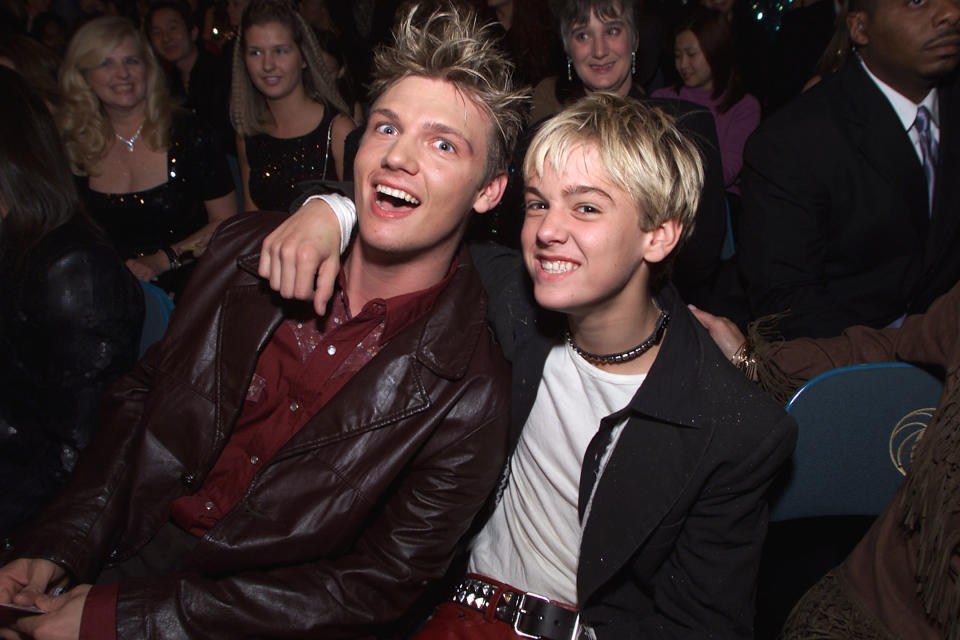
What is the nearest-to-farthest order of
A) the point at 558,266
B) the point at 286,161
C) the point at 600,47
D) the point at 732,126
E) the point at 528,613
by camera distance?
the point at 558,266, the point at 528,613, the point at 600,47, the point at 286,161, the point at 732,126

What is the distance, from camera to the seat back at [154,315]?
2.12 meters

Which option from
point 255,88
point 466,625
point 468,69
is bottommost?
point 466,625

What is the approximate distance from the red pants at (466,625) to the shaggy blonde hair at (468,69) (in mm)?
1146

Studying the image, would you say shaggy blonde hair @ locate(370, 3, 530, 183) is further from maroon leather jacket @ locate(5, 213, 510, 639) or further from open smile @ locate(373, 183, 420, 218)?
maroon leather jacket @ locate(5, 213, 510, 639)

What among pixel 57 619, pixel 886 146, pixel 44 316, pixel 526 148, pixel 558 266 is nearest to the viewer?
pixel 57 619

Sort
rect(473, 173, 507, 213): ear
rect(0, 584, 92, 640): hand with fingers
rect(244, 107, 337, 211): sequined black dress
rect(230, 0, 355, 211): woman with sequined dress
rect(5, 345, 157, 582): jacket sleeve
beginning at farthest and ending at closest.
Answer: rect(244, 107, 337, 211): sequined black dress < rect(230, 0, 355, 211): woman with sequined dress < rect(473, 173, 507, 213): ear < rect(5, 345, 157, 582): jacket sleeve < rect(0, 584, 92, 640): hand with fingers

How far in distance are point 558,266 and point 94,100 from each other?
10.0 ft

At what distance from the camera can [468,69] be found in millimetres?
1716

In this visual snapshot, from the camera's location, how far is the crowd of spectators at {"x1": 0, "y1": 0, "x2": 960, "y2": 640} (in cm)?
190

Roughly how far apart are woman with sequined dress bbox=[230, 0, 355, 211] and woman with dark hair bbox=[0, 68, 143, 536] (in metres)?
1.85

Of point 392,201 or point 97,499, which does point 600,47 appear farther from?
point 97,499

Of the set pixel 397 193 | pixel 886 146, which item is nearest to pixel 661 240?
pixel 397 193

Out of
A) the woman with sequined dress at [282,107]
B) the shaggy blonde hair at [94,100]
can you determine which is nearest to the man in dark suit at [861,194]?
the woman with sequined dress at [282,107]

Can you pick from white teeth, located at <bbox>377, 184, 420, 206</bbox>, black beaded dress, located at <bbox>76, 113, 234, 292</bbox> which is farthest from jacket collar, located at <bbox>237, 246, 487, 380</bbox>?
black beaded dress, located at <bbox>76, 113, 234, 292</bbox>
